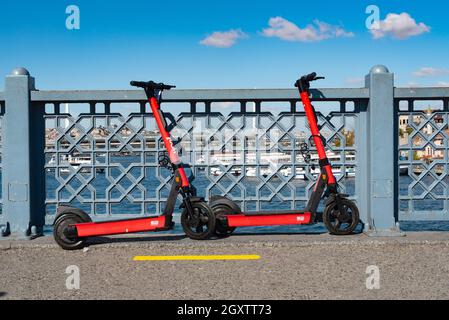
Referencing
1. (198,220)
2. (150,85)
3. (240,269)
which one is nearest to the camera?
(240,269)

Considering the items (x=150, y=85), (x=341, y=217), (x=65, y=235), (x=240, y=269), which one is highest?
(x=150, y=85)

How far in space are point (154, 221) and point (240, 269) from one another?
1.44 metres

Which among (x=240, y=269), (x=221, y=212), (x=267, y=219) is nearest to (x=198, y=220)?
(x=221, y=212)

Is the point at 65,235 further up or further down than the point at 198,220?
further down

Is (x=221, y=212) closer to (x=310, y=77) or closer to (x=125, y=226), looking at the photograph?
(x=125, y=226)

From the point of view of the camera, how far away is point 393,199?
713 cm

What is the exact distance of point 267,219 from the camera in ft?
21.6

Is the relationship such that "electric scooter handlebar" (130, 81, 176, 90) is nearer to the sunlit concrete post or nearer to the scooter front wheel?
the scooter front wheel

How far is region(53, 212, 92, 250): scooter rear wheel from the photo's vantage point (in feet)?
21.0

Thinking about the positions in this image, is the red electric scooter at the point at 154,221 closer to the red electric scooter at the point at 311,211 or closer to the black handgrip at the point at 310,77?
the red electric scooter at the point at 311,211

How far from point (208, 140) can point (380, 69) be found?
2357 mm

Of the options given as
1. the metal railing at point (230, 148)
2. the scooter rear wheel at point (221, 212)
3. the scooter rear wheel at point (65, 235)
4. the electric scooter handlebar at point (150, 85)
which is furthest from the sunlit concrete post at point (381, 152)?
the scooter rear wheel at point (65, 235)

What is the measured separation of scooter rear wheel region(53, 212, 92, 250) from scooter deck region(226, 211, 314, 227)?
1.72 m

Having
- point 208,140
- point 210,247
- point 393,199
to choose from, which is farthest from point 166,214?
point 393,199
